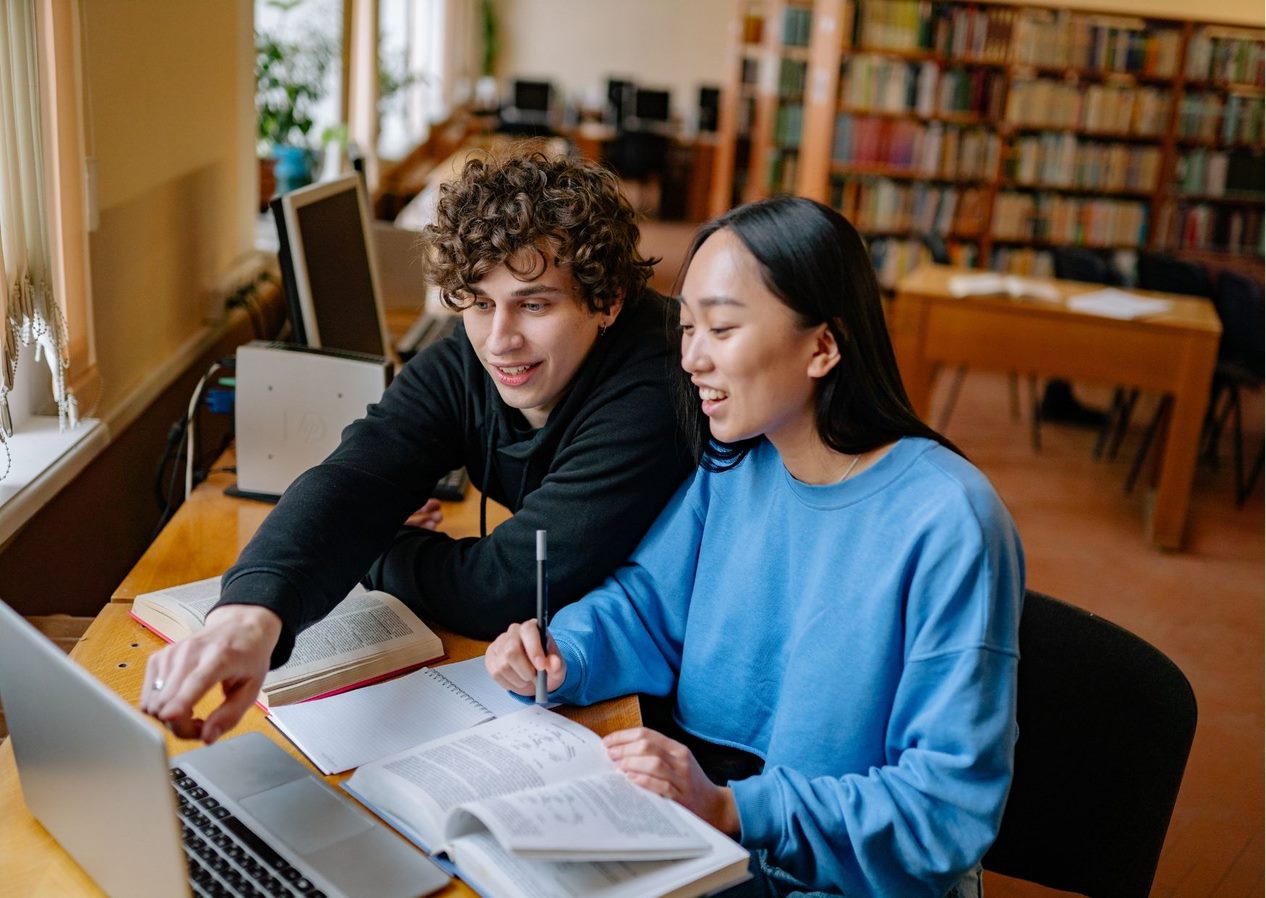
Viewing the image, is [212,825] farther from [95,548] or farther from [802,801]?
[95,548]

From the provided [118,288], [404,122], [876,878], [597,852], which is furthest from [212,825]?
[404,122]

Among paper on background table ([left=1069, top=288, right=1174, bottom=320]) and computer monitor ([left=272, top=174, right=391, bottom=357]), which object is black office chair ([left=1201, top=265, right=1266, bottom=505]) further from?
computer monitor ([left=272, top=174, right=391, bottom=357])

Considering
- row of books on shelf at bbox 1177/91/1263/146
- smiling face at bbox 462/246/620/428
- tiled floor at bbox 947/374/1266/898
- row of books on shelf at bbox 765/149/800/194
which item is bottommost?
tiled floor at bbox 947/374/1266/898

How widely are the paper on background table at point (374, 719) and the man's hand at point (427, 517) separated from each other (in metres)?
0.43

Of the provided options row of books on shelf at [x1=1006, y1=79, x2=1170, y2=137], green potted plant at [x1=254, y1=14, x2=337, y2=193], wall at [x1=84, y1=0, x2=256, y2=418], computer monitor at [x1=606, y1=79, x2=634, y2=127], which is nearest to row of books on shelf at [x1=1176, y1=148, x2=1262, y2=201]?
row of books on shelf at [x1=1006, y1=79, x2=1170, y2=137]

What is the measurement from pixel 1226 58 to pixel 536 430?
630 cm

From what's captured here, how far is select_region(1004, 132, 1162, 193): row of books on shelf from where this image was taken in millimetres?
6711

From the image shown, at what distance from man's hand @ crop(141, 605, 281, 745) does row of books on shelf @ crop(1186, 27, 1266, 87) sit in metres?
6.73

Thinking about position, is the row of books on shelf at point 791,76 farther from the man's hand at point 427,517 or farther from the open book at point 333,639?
the open book at point 333,639

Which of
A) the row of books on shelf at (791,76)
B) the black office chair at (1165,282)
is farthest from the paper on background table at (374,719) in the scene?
the row of books on shelf at (791,76)

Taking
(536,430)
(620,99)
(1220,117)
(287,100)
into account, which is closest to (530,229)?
(536,430)

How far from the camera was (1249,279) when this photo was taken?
4766 mm

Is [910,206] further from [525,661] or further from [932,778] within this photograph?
[932,778]

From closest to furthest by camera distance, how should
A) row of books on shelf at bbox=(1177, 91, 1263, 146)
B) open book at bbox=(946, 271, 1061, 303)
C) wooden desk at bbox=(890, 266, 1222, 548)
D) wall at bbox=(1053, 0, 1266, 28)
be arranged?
wooden desk at bbox=(890, 266, 1222, 548) < open book at bbox=(946, 271, 1061, 303) < wall at bbox=(1053, 0, 1266, 28) < row of books on shelf at bbox=(1177, 91, 1263, 146)
